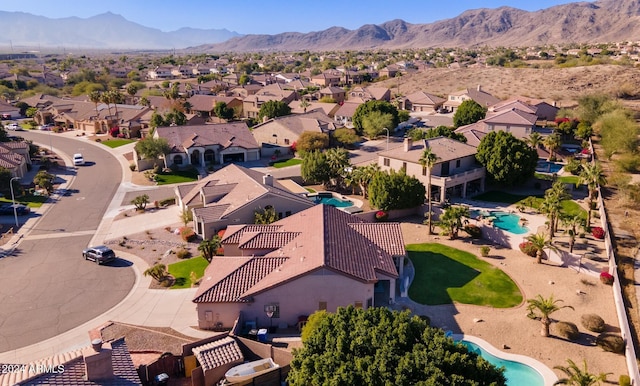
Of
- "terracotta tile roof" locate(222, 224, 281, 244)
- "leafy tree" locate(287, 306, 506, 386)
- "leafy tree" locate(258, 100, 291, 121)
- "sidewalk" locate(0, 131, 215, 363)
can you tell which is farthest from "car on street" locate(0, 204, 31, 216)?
"leafy tree" locate(258, 100, 291, 121)

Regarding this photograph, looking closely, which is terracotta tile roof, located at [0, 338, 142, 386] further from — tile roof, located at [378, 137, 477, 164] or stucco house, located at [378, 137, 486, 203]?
tile roof, located at [378, 137, 477, 164]

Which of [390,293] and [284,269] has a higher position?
[284,269]

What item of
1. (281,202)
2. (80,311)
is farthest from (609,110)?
(80,311)

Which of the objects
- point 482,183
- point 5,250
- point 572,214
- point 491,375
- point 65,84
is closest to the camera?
point 491,375

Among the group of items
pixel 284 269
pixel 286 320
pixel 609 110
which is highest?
pixel 609 110

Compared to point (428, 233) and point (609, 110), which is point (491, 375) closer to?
point (428, 233)

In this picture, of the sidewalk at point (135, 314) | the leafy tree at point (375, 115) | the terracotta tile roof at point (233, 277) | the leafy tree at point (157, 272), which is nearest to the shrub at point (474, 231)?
the terracotta tile roof at point (233, 277)

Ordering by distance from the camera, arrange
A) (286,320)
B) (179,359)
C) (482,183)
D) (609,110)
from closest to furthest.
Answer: (179,359), (286,320), (482,183), (609,110)
